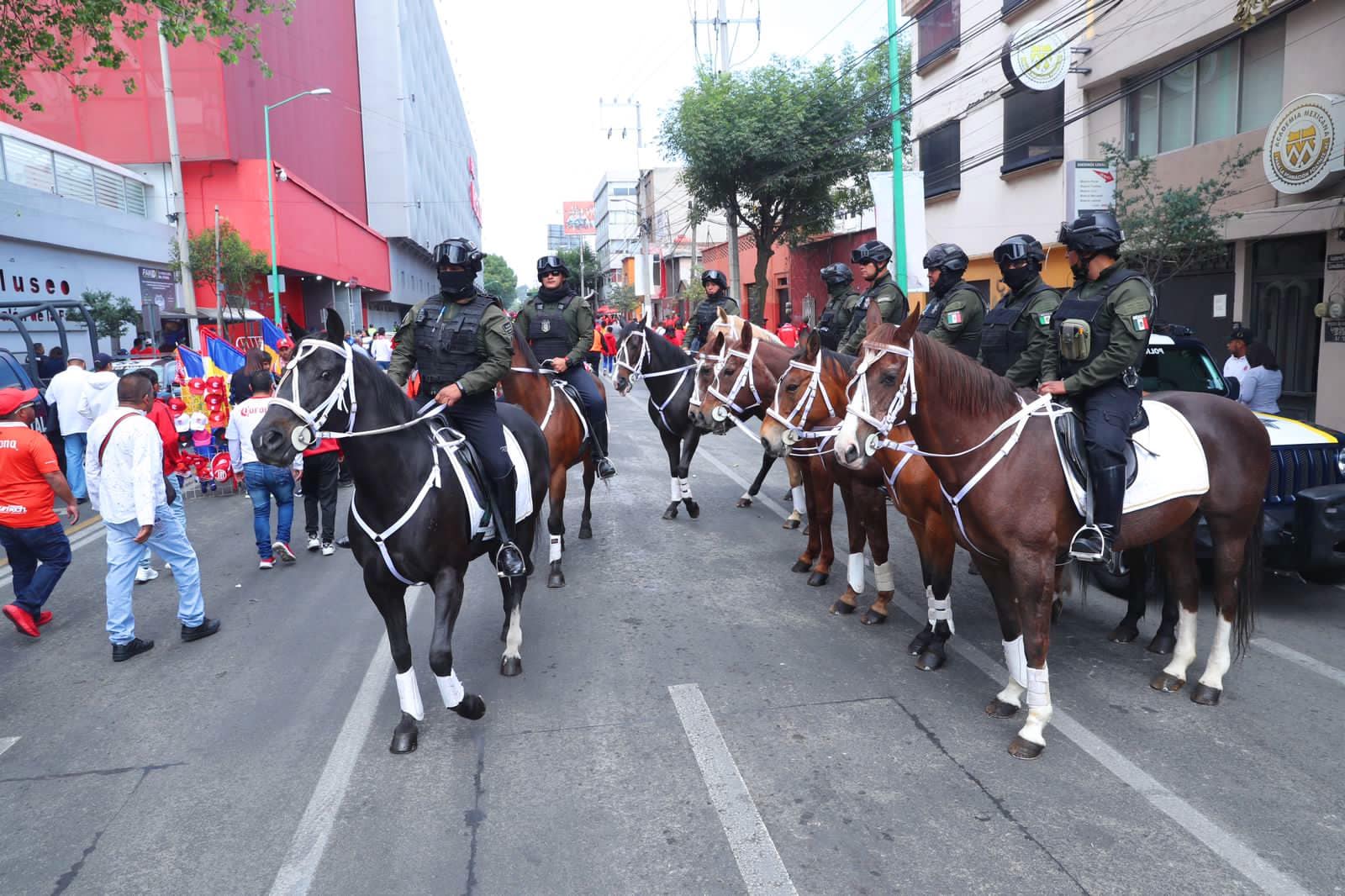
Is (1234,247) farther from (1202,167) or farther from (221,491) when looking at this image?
(221,491)

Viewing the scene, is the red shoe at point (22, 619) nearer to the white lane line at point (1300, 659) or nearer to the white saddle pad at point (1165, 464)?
the white saddle pad at point (1165, 464)

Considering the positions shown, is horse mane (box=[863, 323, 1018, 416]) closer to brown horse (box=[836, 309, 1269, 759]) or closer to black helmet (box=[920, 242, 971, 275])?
brown horse (box=[836, 309, 1269, 759])

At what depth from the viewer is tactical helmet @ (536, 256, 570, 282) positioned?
8.62 meters

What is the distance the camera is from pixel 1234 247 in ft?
50.2

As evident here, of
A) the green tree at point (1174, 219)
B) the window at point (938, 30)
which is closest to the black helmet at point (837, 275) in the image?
the green tree at point (1174, 219)

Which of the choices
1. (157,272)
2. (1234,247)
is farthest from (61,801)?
(157,272)

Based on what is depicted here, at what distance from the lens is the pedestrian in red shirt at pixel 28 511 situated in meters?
6.69

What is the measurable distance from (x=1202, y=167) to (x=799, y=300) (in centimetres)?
2404

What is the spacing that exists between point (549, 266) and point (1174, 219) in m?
10.0

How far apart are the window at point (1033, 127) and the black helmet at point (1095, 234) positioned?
16126 mm

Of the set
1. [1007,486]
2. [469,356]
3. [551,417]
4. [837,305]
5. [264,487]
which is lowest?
[264,487]

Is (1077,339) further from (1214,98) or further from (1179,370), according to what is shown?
(1214,98)

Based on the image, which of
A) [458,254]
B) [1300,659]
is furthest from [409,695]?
[1300,659]

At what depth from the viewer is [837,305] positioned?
357 inches
